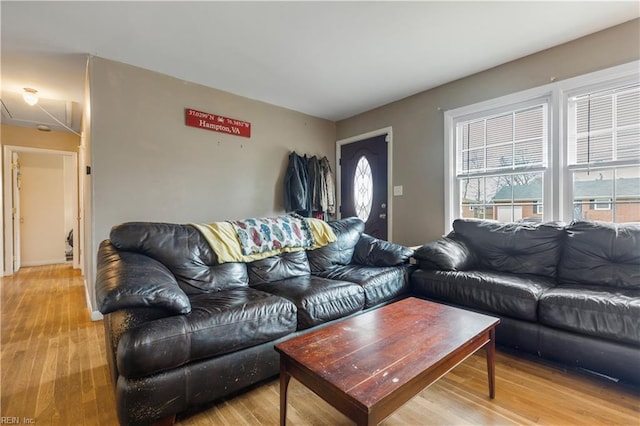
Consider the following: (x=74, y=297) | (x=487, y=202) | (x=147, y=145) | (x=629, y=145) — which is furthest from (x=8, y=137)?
(x=629, y=145)

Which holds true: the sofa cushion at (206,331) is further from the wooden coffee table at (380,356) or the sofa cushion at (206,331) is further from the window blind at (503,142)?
the window blind at (503,142)

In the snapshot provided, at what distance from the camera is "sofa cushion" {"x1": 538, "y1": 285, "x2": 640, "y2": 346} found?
5.16 feet

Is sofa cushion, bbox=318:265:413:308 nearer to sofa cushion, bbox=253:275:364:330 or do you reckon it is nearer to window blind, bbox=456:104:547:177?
sofa cushion, bbox=253:275:364:330

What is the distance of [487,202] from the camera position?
10.5ft

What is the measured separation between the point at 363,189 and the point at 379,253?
1.83 meters

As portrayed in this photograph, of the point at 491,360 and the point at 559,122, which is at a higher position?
the point at 559,122

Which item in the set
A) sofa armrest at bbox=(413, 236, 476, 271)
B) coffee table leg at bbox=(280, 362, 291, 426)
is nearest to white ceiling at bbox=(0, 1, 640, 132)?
sofa armrest at bbox=(413, 236, 476, 271)

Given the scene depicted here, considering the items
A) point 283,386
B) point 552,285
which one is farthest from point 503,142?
point 283,386

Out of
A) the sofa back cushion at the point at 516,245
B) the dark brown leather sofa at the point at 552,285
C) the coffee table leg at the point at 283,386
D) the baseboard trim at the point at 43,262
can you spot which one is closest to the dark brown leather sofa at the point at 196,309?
the coffee table leg at the point at 283,386

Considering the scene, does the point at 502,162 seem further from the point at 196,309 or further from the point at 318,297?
the point at 196,309

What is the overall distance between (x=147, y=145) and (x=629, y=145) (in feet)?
14.3

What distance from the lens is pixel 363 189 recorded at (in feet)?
14.5

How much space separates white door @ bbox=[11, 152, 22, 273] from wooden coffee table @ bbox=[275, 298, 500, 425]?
19.8 ft

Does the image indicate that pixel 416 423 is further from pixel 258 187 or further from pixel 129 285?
pixel 258 187
